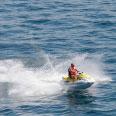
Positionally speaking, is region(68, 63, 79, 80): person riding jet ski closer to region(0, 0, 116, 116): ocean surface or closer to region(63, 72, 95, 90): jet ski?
region(63, 72, 95, 90): jet ski

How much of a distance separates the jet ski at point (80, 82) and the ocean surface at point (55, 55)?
0.48 m

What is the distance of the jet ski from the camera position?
53969 millimetres

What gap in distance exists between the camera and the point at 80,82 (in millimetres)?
54031

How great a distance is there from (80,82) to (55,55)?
33.7 ft

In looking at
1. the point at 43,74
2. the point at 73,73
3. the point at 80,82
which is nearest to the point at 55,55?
the point at 43,74

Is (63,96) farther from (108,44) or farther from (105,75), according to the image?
(108,44)

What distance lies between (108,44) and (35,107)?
19.1 m

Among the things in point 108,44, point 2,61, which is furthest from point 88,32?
point 2,61

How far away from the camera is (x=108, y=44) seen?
2608 inches

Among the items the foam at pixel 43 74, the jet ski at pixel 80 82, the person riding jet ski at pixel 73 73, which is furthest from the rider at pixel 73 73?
the foam at pixel 43 74

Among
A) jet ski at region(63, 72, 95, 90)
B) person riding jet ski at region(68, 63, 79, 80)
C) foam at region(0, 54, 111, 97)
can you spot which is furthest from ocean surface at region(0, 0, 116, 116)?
person riding jet ski at region(68, 63, 79, 80)

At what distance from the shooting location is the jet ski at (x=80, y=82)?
5397 cm

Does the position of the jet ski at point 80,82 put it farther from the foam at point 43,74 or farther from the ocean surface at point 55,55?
the foam at point 43,74

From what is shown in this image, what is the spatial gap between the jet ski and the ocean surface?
0.48 metres
